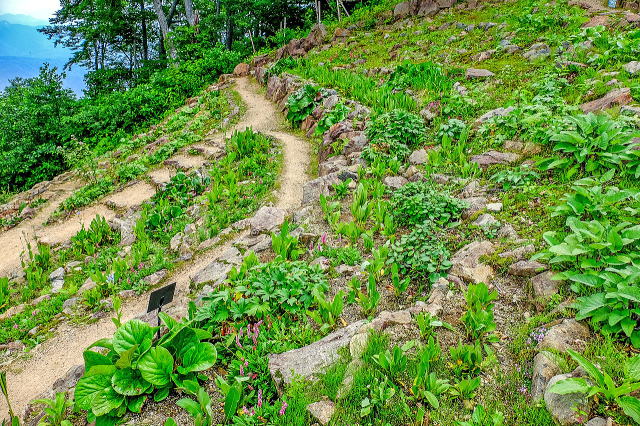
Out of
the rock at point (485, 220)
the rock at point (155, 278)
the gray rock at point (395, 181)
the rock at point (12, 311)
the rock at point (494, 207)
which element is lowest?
the rock at point (155, 278)

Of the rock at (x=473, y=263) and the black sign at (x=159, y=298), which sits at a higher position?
the black sign at (x=159, y=298)

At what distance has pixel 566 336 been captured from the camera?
10.8ft

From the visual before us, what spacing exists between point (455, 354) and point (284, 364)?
1728 millimetres

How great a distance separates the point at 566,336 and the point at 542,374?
0.51 metres

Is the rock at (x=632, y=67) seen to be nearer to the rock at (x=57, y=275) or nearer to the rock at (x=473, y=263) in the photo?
the rock at (x=473, y=263)

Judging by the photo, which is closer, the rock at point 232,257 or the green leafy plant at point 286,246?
the green leafy plant at point 286,246

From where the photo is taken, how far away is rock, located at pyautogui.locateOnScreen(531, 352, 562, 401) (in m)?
2.98

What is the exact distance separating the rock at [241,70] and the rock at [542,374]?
22108mm

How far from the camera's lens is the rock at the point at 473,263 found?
4523mm

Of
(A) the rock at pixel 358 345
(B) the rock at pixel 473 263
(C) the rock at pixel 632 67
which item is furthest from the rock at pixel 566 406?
(C) the rock at pixel 632 67

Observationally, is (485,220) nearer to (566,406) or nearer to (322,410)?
(566,406)

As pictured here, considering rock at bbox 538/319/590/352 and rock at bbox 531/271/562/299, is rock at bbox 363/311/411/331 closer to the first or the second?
rock at bbox 538/319/590/352

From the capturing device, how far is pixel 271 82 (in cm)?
1817

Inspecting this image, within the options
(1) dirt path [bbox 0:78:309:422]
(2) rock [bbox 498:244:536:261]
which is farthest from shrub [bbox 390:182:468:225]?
(1) dirt path [bbox 0:78:309:422]
